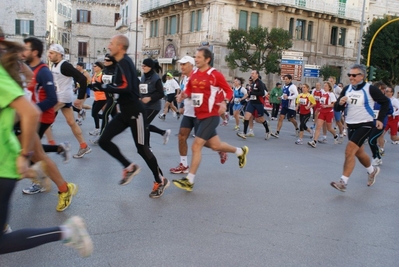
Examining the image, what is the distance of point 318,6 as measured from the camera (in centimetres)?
3950

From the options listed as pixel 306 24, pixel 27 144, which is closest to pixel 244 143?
pixel 27 144

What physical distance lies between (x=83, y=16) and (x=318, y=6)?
4306 cm

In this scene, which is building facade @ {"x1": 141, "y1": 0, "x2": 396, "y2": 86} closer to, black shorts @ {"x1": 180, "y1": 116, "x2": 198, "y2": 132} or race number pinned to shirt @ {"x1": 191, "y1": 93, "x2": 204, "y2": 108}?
black shorts @ {"x1": 180, "y1": 116, "x2": 198, "y2": 132}

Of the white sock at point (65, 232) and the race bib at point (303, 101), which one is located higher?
the race bib at point (303, 101)

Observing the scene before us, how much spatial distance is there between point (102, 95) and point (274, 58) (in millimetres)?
23362

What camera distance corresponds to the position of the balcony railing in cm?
3756

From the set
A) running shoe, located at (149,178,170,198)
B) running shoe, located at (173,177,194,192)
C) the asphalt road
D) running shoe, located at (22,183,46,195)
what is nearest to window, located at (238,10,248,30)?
the asphalt road

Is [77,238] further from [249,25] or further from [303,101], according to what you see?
[249,25]

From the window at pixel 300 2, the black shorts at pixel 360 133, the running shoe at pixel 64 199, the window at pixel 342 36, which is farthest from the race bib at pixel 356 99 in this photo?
the window at pixel 342 36

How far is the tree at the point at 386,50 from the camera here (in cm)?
3712

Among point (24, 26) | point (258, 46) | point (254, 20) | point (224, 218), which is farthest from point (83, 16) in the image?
point (224, 218)

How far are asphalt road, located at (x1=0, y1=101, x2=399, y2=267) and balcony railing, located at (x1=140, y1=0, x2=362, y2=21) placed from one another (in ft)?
104

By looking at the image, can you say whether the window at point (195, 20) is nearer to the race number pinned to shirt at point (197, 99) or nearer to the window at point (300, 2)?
the window at point (300, 2)

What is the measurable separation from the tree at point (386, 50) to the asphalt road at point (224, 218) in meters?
32.2
